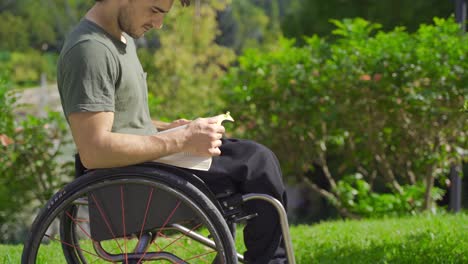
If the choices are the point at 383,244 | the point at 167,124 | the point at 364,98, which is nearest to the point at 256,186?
the point at 167,124

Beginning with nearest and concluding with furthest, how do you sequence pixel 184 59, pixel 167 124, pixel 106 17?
pixel 106 17, pixel 167 124, pixel 184 59

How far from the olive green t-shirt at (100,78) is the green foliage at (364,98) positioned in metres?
3.32

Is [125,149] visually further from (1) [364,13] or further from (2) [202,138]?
(1) [364,13]

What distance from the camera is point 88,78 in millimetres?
2295

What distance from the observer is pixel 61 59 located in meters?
2.36

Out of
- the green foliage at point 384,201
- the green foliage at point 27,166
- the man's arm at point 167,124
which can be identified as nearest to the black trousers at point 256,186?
the man's arm at point 167,124

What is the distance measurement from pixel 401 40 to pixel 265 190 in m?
3.40

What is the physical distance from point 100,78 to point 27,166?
380 centimetres

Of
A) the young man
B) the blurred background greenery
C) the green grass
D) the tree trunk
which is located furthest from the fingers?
the tree trunk

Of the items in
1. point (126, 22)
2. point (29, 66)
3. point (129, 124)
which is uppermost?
point (126, 22)

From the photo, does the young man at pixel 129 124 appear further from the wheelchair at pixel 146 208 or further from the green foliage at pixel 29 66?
the green foliage at pixel 29 66

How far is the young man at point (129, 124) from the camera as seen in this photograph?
2.30 meters

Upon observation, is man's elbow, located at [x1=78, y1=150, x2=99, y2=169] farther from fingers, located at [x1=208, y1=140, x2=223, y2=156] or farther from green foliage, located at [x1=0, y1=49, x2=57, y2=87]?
green foliage, located at [x1=0, y1=49, x2=57, y2=87]

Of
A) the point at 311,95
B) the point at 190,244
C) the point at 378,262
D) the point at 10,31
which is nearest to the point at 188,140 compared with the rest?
the point at 378,262
